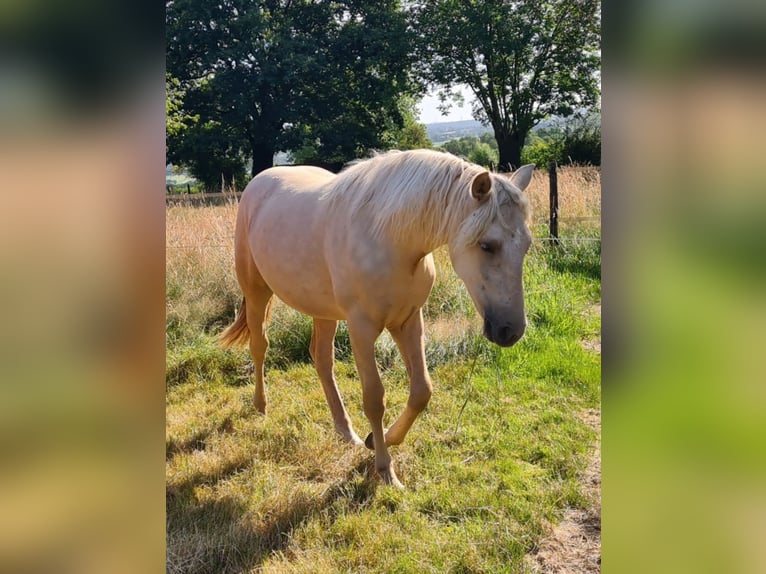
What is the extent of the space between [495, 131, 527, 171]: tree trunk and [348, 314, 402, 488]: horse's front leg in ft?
24.2

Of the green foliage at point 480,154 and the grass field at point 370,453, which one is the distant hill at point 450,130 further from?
the green foliage at point 480,154

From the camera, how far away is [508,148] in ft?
32.3

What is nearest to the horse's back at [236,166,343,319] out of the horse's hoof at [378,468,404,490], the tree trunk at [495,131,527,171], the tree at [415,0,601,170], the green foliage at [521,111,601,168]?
the horse's hoof at [378,468,404,490]

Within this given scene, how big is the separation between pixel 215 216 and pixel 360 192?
170 inches

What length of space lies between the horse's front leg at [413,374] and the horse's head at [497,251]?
31.4 inches

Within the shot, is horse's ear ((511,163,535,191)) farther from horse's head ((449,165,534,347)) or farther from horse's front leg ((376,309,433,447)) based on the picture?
horse's front leg ((376,309,433,447))

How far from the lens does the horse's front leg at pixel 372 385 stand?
277 cm

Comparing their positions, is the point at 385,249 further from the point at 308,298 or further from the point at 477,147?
the point at 477,147

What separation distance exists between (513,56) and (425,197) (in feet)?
28.6

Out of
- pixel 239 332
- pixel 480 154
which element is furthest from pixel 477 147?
pixel 239 332

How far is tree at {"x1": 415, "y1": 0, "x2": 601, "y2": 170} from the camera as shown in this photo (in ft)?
29.7
